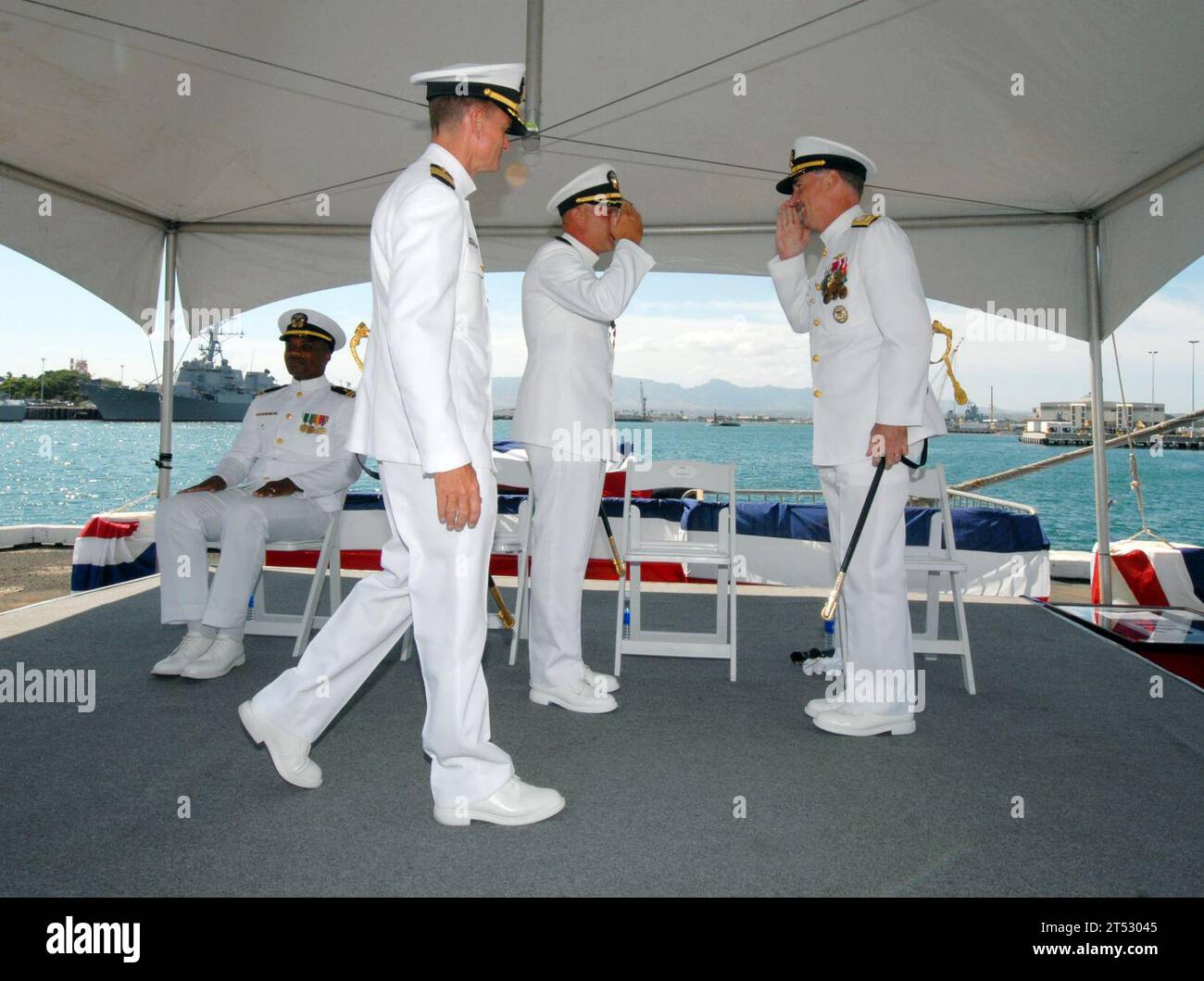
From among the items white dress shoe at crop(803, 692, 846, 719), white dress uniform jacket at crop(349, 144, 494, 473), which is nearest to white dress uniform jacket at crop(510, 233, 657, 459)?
white dress uniform jacket at crop(349, 144, 494, 473)

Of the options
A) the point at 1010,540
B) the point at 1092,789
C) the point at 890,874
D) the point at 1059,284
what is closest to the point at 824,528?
the point at 1010,540

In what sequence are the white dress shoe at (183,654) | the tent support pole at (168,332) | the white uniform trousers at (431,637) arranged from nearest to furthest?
the white uniform trousers at (431,637), the white dress shoe at (183,654), the tent support pole at (168,332)

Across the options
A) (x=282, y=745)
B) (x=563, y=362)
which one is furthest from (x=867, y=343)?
(x=282, y=745)

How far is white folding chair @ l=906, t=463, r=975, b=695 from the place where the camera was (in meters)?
3.87

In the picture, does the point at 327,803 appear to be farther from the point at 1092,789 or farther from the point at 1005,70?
the point at 1005,70

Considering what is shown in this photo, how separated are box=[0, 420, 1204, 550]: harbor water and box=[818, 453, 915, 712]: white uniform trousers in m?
2.94

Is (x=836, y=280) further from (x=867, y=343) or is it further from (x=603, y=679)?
(x=603, y=679)

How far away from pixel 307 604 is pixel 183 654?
2.33ft

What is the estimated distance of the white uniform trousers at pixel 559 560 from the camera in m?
3.53

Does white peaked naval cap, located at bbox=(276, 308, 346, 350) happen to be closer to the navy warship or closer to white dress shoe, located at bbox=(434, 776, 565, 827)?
white dress shoe, located at bbox=(434, 776, 565, 827)

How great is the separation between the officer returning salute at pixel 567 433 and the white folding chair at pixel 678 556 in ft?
1.24

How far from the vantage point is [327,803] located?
8.25 feet

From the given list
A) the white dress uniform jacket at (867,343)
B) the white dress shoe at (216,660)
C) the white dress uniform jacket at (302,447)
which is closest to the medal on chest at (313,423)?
the white dress uniform jacket at (302,447)

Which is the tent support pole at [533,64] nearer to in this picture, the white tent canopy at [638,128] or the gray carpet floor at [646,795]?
the white tent canopy at [638,128]
